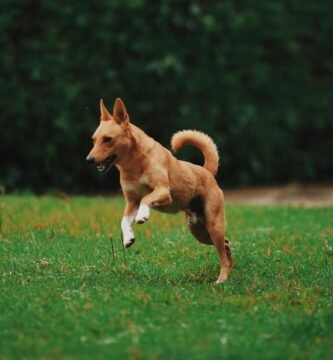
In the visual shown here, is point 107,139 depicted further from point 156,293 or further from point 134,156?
point 156,293

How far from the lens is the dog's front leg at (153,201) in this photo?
6859 millimetres

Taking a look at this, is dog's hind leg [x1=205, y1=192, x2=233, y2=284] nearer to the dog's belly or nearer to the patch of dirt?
the dog's belly

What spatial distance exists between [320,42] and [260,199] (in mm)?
3890

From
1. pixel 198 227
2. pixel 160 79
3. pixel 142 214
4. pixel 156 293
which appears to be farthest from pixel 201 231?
pixel 160 79

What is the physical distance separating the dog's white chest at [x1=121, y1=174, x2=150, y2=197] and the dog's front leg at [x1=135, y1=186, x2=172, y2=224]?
143 millimetres

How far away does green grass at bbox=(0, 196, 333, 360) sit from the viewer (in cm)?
540

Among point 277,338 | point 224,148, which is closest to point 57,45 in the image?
point 224,148

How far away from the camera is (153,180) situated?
7.22m

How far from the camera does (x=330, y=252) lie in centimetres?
909

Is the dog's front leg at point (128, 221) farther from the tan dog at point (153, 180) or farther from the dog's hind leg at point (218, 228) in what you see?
the dog's hind leg at point (218, 228)

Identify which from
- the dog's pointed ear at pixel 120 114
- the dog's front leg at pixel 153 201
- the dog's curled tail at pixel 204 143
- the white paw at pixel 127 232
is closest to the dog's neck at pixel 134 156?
the dog's pointed ear at pixel 120 114

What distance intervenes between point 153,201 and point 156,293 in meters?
0.86

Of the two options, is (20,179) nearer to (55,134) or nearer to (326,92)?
(55,134)

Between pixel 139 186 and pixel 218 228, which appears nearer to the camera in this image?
pixel 139 186
